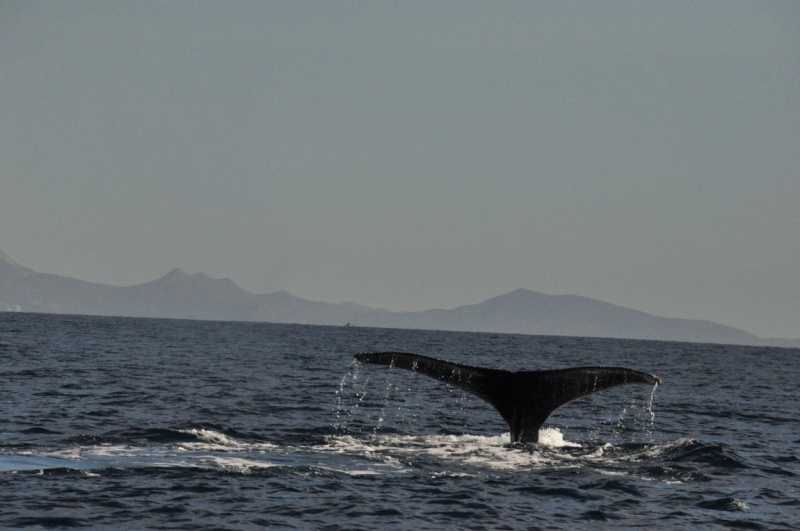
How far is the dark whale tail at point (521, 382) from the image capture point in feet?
46.8

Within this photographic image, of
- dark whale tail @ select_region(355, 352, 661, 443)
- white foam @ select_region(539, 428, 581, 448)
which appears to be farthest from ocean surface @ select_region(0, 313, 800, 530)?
dark whale tail @ select_region(355, 352, 661, 443)

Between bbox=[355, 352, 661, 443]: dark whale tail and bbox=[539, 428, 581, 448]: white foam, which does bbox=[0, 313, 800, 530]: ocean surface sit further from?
bbox=[355, 352, 661, 443]: dark whale tail

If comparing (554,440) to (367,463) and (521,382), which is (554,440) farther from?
(367,463)

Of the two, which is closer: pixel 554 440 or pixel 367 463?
pixel 367 463

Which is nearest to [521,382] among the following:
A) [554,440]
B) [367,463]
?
[367,463]

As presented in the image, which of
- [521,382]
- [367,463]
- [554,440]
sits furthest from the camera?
[554,440]

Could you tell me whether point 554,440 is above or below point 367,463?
above

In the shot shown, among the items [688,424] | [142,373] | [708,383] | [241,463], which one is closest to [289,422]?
[241,463]

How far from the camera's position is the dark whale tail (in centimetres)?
1427

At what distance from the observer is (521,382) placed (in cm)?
1528

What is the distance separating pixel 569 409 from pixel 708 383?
1940 centimetres

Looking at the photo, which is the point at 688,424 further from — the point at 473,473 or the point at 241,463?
the point at 241,463

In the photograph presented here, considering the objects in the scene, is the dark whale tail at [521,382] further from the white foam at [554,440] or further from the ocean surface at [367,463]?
the white foam at [554,440]

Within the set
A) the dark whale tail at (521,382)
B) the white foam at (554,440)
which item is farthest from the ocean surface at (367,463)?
the dark whale tail at (521,382)
